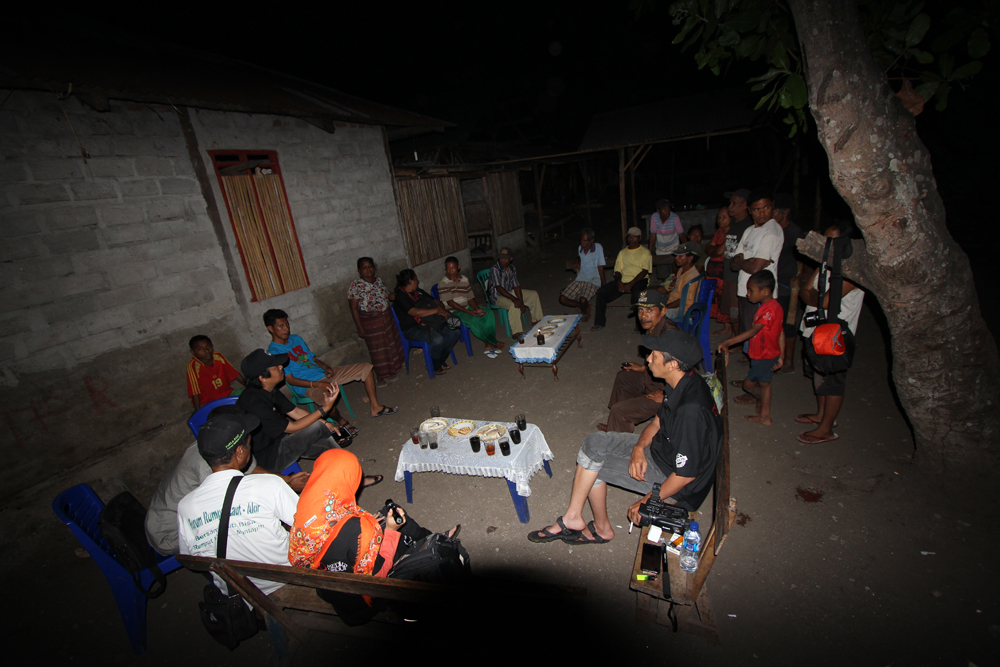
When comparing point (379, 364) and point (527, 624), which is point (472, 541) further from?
point (379, 364)

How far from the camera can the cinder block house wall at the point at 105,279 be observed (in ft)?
13.3

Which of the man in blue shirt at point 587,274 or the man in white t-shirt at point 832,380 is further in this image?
the man in blue shirt at point 587,274

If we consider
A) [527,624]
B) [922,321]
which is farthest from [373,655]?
[922,321]

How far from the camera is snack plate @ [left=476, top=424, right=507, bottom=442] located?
387cm

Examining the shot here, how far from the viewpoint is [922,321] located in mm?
3283

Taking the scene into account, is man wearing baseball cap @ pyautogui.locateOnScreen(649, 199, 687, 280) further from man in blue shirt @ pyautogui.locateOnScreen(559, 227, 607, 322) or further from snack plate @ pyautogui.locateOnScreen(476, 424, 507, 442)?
snack plate @ pyautogui.locateOnScreen(476, 424, 507, 442)

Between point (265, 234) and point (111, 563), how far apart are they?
4546 millimetres

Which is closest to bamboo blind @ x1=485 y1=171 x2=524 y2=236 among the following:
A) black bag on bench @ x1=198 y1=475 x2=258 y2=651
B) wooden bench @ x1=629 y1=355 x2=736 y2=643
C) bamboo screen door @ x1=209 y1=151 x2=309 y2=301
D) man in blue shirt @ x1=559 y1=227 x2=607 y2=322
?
man in blue shirt @ x1=559 y1=227 x2=607 y2=322

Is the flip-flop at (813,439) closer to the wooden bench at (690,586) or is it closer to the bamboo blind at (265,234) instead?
the wooden bench at (690,586)

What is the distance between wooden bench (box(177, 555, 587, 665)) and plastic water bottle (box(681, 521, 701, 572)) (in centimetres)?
84

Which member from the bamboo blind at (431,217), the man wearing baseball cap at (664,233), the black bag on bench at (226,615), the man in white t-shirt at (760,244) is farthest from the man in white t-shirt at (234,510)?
the man wearing baseball cap at (664,233)

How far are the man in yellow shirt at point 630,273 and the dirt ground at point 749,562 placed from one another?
115 inches

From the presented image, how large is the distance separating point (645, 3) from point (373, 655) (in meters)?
5.95

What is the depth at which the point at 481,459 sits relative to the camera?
12.2 ft
